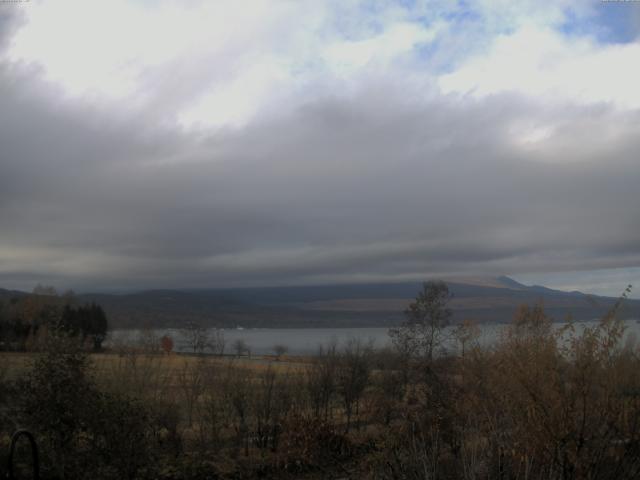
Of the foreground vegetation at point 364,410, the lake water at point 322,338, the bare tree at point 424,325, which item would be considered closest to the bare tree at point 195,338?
the lake water at point 322,338

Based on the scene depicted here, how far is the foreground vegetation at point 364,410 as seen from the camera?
28.3 feet

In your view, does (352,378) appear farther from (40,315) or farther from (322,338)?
(322,338)

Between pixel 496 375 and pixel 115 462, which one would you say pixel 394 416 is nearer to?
pixel 496 375

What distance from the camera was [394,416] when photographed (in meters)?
19.6

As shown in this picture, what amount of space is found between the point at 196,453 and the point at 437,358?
31.0ft

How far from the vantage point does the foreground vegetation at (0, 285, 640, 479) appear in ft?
28.3

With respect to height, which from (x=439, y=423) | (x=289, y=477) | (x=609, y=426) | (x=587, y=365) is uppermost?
(x=587, y=365)

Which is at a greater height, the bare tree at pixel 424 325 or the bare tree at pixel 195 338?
the bare tree at pixel 424 325

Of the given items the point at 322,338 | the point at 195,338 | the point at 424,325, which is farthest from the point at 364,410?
the point at 322,338

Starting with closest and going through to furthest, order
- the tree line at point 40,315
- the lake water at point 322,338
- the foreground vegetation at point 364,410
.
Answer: the foreground vegetation at point 364,410
the lake water at point 322,338
the tree line at point 40,315

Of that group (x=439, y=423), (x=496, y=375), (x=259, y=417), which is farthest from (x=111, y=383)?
(x=496, y=375)

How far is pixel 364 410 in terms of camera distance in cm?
2150

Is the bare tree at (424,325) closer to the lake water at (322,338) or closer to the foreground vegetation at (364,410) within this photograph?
the foreground vegetation at (364,410)

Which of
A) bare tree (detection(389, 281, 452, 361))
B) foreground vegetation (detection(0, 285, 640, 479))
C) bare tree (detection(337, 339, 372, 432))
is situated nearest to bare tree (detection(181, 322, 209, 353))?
bare tree (detection(389, 281, 452, 361))
